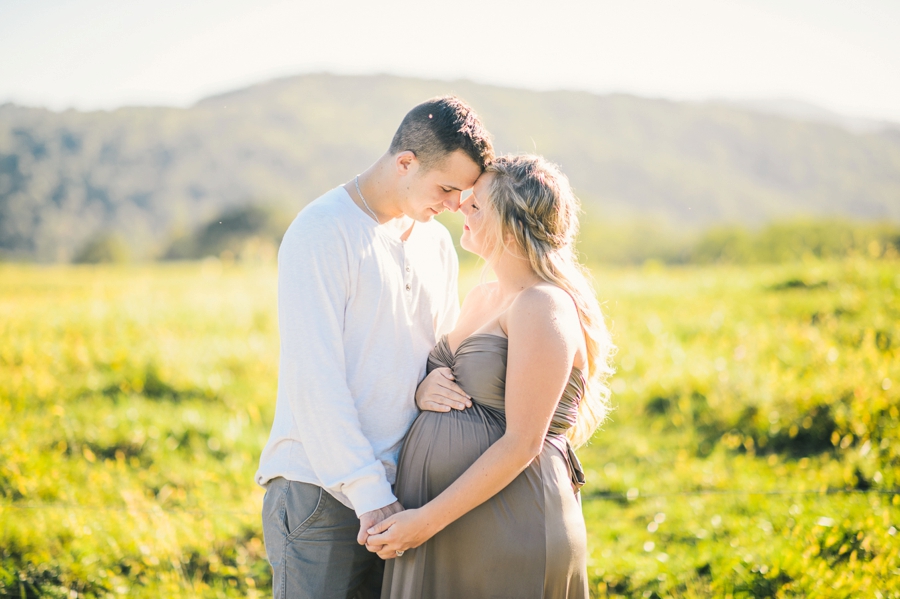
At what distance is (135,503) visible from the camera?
459 centimetres

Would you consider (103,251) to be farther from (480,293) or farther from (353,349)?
(353,349)

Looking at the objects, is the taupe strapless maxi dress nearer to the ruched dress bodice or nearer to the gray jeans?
the ruched dress bodice

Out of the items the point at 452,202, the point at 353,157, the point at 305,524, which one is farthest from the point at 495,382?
the point at 353,157

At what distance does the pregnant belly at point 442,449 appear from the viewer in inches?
90.4

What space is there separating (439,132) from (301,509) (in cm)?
156

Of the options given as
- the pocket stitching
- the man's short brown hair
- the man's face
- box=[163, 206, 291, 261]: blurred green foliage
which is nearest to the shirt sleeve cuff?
the pocket stitching

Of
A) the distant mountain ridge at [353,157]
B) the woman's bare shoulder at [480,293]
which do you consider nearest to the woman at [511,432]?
the woman's bare shoulder at [480,293]

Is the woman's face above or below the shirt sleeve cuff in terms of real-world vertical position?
above

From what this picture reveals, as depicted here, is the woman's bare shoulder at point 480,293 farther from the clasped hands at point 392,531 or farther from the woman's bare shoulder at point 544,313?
the clasped hands at point 392,531

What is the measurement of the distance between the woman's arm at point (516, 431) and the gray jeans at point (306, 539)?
0.78 feet

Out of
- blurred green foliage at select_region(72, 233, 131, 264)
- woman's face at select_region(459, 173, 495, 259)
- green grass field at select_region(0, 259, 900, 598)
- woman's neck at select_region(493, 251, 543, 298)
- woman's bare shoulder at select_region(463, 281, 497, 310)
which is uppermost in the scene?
woman's face at select_region(459, 173, 495, 259)

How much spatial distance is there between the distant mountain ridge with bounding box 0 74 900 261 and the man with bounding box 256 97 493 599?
5282 cm

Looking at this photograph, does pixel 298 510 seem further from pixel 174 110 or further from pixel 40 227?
pixel 174 110

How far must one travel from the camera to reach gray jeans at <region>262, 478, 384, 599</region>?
227cm
